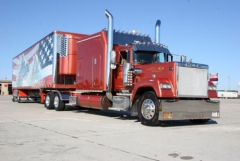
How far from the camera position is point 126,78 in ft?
38.2

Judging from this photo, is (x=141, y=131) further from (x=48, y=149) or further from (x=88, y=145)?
(x=48, y=149)

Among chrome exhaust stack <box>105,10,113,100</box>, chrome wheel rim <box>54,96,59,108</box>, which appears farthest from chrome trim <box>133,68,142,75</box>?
chrome wheel rim <box>54,96,59,108</box>

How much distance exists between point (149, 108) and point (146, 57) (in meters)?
2.39

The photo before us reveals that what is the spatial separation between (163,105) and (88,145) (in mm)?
3798

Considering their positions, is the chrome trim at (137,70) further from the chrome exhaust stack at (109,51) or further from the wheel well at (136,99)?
the chrome exhaust stack at (109,51)

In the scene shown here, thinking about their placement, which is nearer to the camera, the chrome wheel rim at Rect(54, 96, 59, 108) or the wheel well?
the wheel well

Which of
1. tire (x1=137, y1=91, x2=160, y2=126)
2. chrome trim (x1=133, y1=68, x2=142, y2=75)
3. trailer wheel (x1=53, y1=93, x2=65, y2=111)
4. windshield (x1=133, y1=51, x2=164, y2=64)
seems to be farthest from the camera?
trailer wheel (x1=53, y1=93, x2=65, y2=111)

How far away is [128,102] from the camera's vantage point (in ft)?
38.8

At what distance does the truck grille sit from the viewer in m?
10.4

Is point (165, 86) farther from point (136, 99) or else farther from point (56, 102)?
point (56, 102)

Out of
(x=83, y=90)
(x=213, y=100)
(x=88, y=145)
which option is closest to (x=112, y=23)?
(x=83, y=90)

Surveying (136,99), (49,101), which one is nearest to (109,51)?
(136,99)

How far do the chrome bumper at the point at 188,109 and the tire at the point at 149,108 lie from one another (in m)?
0.27

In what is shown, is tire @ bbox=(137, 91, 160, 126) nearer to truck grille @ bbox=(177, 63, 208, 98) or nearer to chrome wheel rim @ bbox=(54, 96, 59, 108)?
truck grille @ bbox=(177, 63, 208, 98)
